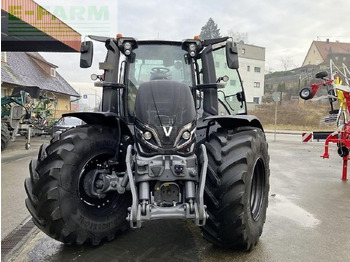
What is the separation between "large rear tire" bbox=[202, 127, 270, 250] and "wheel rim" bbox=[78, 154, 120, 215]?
109 centimetres

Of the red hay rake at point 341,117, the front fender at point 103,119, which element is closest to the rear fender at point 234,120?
the front fender at point 103,119

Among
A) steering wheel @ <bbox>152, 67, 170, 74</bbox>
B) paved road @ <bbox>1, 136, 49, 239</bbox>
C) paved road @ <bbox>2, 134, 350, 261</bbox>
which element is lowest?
paved road @ <bbox>1, 136, 49, 239</bbox>

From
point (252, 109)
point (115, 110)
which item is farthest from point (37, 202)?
point (252, 109)

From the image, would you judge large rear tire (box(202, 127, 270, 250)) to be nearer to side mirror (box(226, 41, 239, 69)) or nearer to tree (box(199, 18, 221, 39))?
side mirror (box(226, 41, 239, 69))

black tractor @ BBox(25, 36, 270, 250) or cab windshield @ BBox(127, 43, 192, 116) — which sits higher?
cab windshield @ BBox(127, 43, 192, 116)

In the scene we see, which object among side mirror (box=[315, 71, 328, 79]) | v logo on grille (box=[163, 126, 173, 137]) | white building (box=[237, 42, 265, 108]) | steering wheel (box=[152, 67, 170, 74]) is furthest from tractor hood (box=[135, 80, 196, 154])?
white building (box=[237, 42, 265, 108])

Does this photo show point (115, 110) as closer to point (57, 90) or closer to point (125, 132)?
point (125, 132)

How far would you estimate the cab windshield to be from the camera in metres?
3.67

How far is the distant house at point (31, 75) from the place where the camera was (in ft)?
52.0

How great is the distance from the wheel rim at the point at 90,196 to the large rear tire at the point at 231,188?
1086 mm

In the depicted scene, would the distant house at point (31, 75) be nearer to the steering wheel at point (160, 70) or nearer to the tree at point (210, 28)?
the steering wheel at point (160, 70)

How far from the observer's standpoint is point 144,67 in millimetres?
3711

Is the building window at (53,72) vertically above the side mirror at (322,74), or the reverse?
the building window at (53,72)

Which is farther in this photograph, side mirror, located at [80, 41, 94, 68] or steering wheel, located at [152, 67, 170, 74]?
steering wheel, located at [152, 67, 170, 74]
